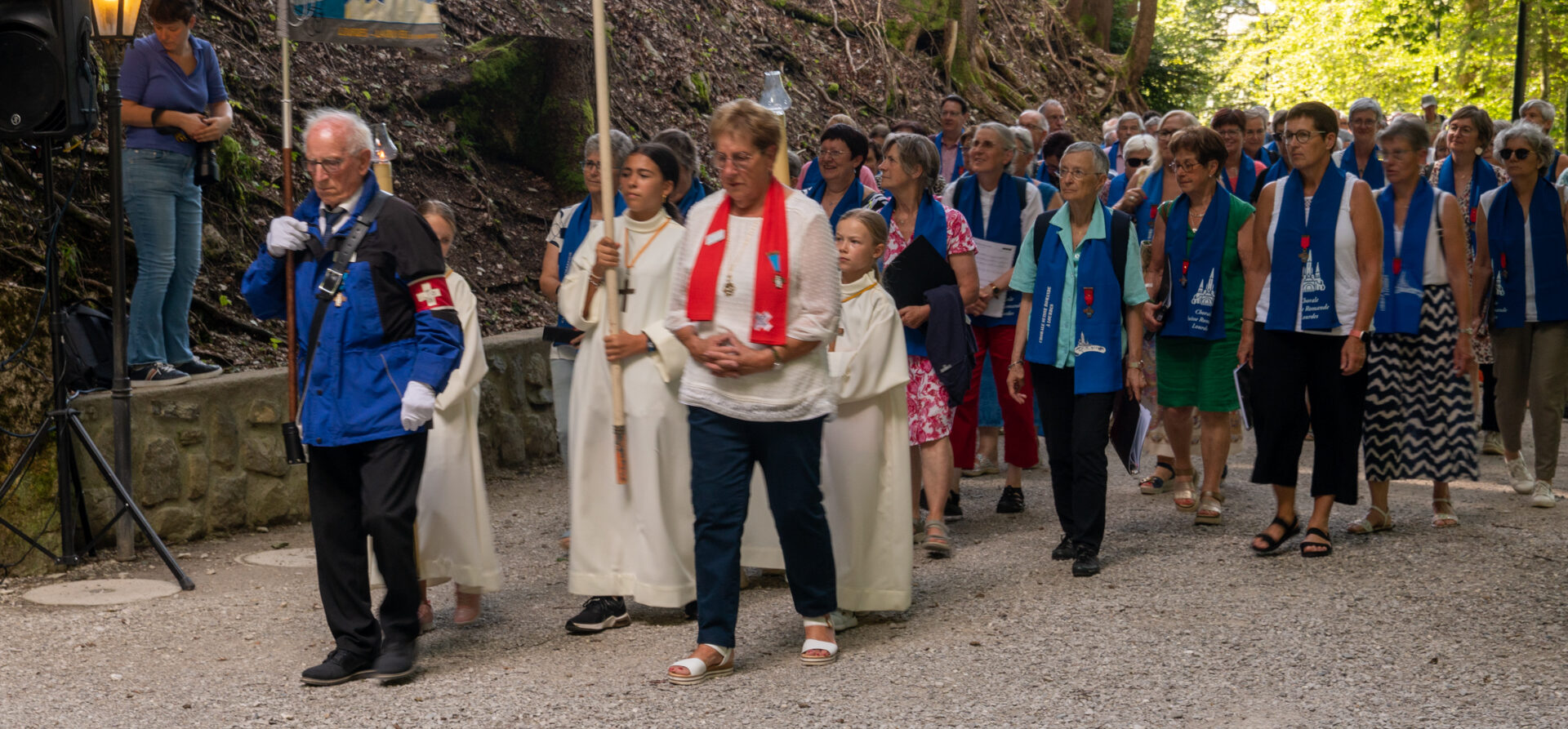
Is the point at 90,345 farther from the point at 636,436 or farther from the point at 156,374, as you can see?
the point at 636,436

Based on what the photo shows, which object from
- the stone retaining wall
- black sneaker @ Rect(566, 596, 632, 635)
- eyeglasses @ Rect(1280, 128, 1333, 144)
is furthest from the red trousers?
the stone retaining wall

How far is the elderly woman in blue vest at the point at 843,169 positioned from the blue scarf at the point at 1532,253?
12.3ft

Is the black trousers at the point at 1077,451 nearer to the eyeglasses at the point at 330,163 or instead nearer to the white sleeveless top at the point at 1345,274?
the white sleeveless top at the point at 1345,274

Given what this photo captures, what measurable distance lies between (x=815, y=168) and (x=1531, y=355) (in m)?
4.37

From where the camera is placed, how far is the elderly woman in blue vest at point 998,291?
27.6ft

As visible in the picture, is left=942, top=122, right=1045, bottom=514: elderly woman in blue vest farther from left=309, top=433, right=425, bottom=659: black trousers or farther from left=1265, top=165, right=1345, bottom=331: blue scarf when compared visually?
left=309, top=433, right=425, bottom=659: black trousers

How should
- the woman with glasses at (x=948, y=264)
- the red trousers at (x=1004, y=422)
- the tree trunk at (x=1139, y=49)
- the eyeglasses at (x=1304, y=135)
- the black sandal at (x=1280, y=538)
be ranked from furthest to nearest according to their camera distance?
the tree trunk at (x=1139, y=49) < the red trousers at (x=1004, y=422) < the woman with glasses at (x=948, y=264) < the black sandal at (x=1280, y=538) < the eyeglasses at (x=1304, y=135)

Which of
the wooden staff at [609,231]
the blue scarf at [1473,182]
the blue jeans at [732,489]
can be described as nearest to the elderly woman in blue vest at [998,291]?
the blue scarf at [1473,182]

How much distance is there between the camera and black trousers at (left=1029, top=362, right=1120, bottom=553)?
6.76 metres

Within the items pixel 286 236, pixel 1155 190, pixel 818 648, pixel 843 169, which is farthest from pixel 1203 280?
pixel 286 236

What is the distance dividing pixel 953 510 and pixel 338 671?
3946 mm

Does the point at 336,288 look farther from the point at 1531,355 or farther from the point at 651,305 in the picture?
the point at 1531,355

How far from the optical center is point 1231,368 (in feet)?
26.3

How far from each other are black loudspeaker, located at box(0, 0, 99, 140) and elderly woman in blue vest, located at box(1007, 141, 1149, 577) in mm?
4502
